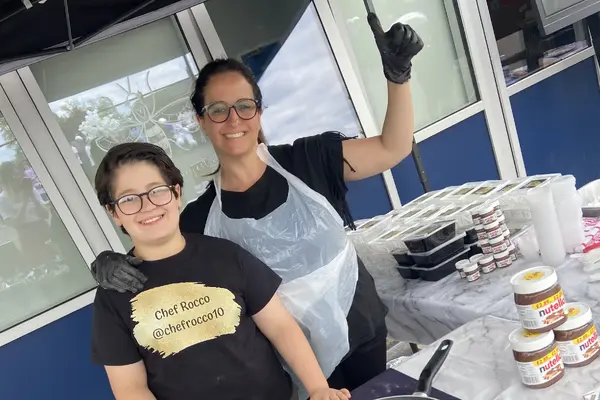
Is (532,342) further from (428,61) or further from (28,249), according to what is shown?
(428,61)

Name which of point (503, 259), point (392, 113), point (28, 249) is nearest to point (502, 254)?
point (503, 259)

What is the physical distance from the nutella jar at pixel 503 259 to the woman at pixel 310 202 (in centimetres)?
40

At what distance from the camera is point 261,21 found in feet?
10.1

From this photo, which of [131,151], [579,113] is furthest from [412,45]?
[579,113]

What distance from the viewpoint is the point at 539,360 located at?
1.07 m

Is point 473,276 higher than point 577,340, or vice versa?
point 577,340

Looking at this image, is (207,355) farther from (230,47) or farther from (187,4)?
(230,47)

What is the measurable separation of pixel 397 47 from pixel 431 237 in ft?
2.17

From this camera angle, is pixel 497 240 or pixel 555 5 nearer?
pixel 497 240

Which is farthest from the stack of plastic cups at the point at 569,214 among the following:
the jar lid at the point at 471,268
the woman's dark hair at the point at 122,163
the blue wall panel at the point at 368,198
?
the blue wall panel at the point at 368,198

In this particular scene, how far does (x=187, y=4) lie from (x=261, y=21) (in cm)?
75

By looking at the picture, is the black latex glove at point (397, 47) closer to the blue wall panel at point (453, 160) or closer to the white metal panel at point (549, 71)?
the blue wall panel at point (453, 160)

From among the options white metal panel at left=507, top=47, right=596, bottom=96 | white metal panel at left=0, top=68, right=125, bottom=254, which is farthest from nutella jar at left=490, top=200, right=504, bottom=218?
white metal panel at left=507, top=47, right=596, bottom=96

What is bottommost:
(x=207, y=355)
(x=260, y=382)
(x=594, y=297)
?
(x=594, y=297)
